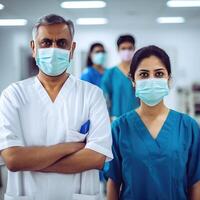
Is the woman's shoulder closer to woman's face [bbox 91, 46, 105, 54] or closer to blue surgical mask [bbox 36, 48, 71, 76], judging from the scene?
blue surgical mask [bbox 36, 48, 71, 76]

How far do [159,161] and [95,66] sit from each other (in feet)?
4.98

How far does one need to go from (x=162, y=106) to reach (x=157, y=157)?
0.63 feet

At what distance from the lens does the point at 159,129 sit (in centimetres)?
117

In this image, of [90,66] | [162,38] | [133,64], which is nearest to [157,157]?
[133,64]

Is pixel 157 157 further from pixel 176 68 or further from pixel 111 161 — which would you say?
pixel 176 68

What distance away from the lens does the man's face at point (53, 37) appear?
1.10m

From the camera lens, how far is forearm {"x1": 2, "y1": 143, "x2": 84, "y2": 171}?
102cm

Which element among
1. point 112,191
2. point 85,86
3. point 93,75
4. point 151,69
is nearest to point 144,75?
point 151,69

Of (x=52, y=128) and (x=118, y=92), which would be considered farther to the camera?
(x=118, y=92)

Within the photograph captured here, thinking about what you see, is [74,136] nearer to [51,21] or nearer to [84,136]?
[84,136]

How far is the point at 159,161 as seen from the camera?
43.8 inches

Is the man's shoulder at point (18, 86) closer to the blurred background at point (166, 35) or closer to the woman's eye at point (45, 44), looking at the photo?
the woman's eye at point (45, 44)

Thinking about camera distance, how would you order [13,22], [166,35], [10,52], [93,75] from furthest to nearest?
[166,35], [93,75], [10,52], [13,22]

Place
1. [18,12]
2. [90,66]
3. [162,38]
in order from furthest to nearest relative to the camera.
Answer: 1. [162,38]
2. [90,66]
3. [18,12]
